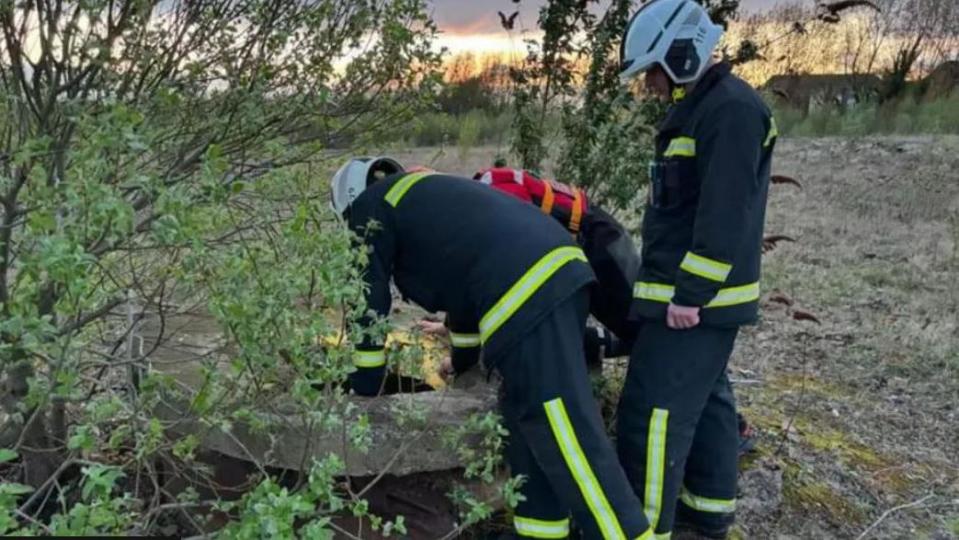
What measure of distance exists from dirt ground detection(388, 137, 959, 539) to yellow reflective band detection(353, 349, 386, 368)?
5.76 ft

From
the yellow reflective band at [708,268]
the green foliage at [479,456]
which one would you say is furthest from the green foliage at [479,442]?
the yellow reflective band at [708,268]

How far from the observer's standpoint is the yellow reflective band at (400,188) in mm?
2902

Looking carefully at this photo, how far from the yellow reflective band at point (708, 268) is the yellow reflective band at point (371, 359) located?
1080mm

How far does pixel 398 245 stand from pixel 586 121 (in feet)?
6.12

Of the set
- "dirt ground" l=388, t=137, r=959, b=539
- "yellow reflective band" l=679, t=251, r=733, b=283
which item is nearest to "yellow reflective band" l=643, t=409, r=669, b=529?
"yellow reflective band" l=679, t=251, r=733, b=283

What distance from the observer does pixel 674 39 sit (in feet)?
9.37

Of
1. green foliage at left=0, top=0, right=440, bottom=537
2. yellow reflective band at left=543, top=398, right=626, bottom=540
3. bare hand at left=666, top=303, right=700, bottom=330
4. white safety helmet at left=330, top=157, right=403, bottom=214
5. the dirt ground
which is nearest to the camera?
green foliage at left=0, top=0, right=440, bottom=537

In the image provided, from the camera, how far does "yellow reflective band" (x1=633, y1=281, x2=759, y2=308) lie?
2.89m

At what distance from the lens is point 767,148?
2.89 meters

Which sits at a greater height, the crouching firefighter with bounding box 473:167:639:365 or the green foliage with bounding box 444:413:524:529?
the crouching firefighter with bounding box 473:167:639:365

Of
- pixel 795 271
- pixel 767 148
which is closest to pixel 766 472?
pixel 767 148

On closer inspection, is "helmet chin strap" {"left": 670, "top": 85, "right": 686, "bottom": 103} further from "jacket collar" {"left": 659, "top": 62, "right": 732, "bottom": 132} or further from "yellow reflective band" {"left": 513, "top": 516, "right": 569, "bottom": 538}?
"yellow reflective band" {"left": 513, "top": 516, "right": 569, "bottom": 538}

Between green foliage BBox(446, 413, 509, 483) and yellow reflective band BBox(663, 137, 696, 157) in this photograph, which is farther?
yellow reflective band BBox(663, 137, 696, 157)

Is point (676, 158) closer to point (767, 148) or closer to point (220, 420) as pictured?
point (767, 148)
